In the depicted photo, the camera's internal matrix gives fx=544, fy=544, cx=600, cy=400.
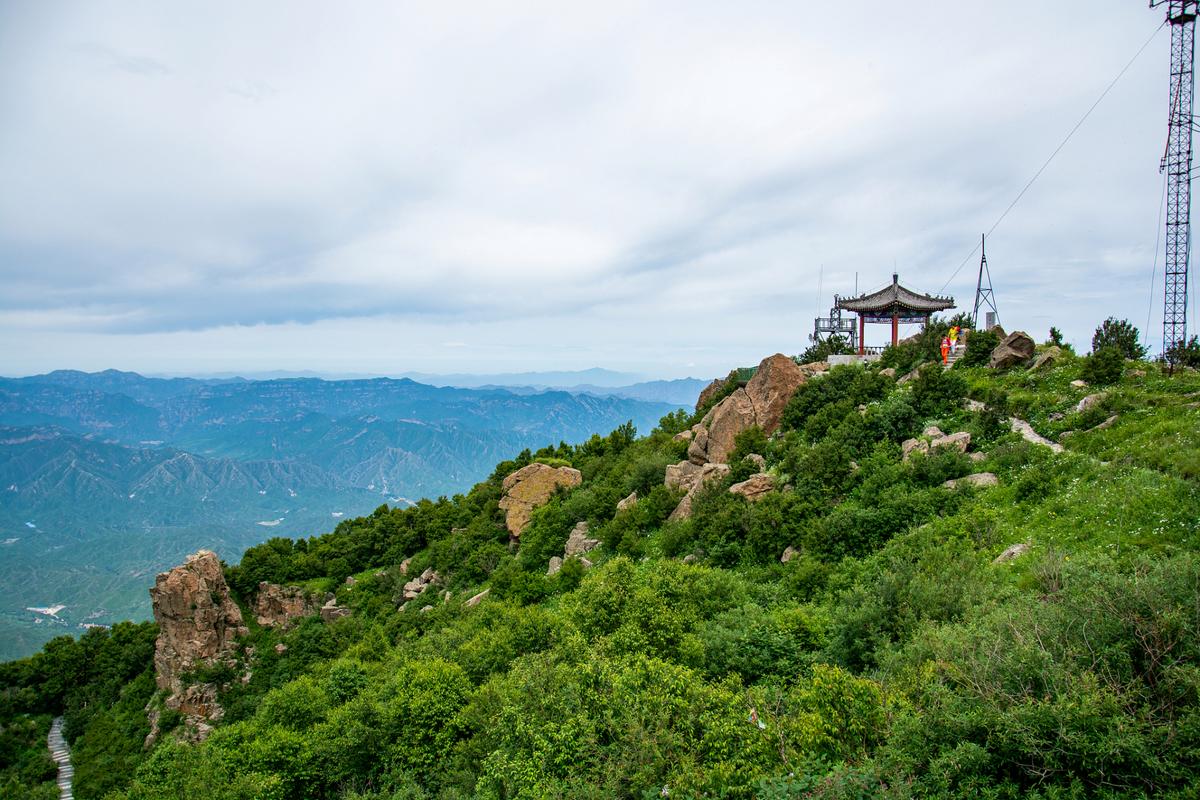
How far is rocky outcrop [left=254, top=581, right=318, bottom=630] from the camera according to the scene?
38.5 meters

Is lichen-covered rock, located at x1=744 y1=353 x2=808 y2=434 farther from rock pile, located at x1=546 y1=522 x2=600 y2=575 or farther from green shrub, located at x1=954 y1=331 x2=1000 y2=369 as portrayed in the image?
rock pile, located at x1=546 y1=522 x2=600 y2=575

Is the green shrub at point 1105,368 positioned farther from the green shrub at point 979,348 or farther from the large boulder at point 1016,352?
the green shrub at point 979,348

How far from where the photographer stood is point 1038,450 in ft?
53.3

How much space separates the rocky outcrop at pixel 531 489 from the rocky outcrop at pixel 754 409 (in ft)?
33.8

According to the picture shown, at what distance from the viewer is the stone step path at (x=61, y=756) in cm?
3203

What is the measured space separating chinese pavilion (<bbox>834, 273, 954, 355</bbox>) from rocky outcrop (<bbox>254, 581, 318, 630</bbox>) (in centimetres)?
4197

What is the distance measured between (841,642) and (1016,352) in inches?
779

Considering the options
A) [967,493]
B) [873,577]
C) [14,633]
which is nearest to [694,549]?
[873,577]

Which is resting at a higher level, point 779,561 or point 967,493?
point 967,493

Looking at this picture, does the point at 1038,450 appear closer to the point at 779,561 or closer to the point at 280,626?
the point at 779,561

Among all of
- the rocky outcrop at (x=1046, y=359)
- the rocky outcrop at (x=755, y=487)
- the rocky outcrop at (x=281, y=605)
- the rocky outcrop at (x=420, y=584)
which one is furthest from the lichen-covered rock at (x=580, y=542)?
the rocky outcrop at (x=281, y=605)

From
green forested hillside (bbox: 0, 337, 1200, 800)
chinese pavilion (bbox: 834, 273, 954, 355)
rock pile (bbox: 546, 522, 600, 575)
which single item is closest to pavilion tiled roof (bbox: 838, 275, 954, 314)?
chinese pavilion (bbox: 834, 273, 954, 355)

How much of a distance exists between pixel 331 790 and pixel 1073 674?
16.9 m

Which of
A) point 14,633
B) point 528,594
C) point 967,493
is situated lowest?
point 14,633
